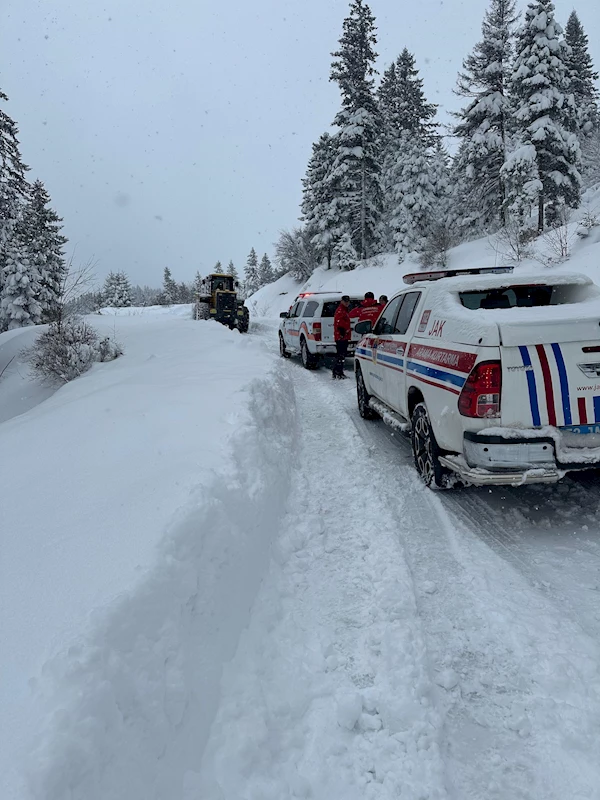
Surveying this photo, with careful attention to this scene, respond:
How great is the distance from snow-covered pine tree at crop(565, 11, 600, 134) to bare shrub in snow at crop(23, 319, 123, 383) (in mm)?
40367

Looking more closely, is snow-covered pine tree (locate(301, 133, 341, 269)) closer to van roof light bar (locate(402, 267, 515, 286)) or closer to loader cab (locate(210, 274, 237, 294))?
loader cab (locate(210, 274, 237, 294))

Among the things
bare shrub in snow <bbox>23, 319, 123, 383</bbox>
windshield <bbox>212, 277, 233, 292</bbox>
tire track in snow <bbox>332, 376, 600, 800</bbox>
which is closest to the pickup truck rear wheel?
tire track in snow <bbox>332, 376, 600, 800</bbox>

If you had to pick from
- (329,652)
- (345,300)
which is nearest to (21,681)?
(329,652)

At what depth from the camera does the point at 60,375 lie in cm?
1088

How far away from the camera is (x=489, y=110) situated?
29062 mm

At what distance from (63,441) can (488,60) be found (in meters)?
35.8

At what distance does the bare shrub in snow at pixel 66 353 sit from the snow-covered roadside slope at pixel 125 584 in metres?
5.91

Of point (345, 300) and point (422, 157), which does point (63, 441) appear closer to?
point (345, 300)

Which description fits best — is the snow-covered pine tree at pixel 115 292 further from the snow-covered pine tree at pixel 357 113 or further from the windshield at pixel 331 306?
the windshield at pixel 331 306

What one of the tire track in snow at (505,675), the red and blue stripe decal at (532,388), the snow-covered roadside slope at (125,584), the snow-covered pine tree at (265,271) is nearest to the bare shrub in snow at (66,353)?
the snow-covered roadside slope at (125,584)

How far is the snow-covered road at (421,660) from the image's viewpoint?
202cm

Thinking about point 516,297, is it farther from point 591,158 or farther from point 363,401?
point 591,158

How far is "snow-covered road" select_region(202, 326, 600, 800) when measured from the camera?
6.63 ft

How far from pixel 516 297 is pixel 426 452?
1856 mm
